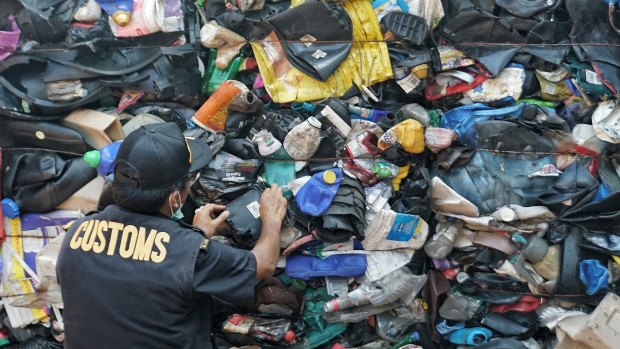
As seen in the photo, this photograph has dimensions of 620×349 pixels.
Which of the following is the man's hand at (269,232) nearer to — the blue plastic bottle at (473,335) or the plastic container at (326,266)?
the plastic container at (326,266)

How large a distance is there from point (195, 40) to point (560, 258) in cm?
235

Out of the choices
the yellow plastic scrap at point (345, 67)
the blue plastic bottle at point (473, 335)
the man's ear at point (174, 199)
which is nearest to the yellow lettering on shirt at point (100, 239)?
the man's ear at point (174, 199)

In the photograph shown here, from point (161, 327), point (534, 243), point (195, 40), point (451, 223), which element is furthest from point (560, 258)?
point (195, 40)

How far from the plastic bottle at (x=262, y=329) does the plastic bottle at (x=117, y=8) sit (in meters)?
1.74

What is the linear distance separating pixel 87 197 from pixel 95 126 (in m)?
0.39

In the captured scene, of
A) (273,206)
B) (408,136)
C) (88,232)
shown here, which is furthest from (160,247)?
(408,136)

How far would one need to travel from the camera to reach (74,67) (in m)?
3.40

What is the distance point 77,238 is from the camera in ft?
7.59

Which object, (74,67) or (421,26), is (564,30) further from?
(74,67)

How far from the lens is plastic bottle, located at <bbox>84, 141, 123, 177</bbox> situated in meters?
3.29

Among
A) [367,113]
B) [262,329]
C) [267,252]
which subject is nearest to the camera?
[267,252]

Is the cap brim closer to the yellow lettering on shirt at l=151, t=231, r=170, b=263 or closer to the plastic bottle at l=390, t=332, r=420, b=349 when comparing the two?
the yellow lettering on shirt at l=151, t=231, r=170, b=263

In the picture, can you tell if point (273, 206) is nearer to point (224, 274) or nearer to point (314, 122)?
point (314, 122)

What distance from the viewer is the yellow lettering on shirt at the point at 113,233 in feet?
7.41
